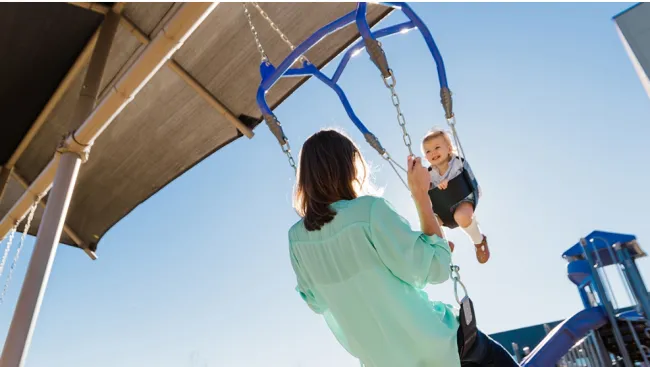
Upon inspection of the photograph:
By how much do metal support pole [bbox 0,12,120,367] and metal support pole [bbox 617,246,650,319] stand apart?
6.63 m

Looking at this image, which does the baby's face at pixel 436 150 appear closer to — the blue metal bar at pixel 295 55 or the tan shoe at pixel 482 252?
the tan shoe at pixel 482 252

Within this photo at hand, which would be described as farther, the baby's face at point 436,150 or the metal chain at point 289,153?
the baby's face at point 436,150

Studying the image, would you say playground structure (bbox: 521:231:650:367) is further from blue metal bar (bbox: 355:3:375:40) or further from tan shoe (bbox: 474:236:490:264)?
blue metal bar (bbox: 355:3:375:40)

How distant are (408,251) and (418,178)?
0.30m

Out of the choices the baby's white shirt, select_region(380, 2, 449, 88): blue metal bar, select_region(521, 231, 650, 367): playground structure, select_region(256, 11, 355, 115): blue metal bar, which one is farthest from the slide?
select_region(256, 11, 355, 115): blue metal bar

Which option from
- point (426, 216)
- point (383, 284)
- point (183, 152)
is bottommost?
point (383, 284)

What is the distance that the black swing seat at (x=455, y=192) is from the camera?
2680mm

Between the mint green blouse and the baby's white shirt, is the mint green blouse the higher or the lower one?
the lower one

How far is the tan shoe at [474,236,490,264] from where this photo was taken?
291 centimetres

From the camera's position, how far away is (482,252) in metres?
2.93

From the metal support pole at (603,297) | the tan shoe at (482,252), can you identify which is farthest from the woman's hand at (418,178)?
the metal support pole at (603,297)

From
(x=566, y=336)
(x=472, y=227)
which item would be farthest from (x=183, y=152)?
(x=566, y=336)

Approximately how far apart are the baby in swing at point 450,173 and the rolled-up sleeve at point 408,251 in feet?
4.81

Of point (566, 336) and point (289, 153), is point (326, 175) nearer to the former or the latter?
point (289, 153)
